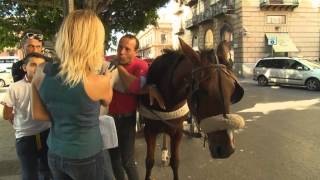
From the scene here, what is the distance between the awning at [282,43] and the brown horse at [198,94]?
3666 centimetres

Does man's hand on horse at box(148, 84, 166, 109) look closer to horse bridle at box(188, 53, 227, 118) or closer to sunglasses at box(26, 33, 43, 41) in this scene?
horse bridle at box(188, 53, 227, 118)

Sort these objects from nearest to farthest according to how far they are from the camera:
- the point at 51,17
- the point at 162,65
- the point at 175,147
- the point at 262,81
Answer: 1. the point at 162,65
2. the point at 175,147
3. the point at 51,17
4. the point at 262,81

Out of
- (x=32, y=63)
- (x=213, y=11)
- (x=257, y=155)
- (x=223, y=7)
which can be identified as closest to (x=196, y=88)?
(x=32, y=63)

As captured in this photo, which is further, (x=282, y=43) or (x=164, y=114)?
(x=282, y=43)

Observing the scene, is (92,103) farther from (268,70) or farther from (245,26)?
(245,26)

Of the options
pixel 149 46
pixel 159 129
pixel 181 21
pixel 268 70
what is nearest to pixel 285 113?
pixel 159 129

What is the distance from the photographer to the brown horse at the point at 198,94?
12.5 feet

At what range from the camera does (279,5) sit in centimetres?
4153

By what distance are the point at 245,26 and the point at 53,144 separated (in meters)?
39.5

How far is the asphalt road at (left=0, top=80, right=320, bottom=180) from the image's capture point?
22.4 feet

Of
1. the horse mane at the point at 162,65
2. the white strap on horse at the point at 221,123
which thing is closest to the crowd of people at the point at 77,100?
the white strap on horse at the point at 221,123

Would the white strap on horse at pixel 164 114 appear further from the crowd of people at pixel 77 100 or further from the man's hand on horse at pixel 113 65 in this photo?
the crowd of people at pixel 77 100

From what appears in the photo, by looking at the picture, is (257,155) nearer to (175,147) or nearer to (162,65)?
(175,147)

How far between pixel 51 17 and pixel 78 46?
52.6ft
